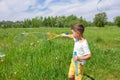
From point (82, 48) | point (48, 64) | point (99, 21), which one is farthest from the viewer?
point (99, 21)

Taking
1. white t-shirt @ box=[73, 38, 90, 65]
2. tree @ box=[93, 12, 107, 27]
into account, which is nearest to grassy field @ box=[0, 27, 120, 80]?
white t-shirt @ box=[73, 38, 90, 65]

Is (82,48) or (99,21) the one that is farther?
(99,21)

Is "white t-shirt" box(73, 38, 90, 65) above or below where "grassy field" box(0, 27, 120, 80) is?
above

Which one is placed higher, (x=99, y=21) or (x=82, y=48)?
(x=82, y=48)

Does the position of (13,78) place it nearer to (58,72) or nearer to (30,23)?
(58,72)

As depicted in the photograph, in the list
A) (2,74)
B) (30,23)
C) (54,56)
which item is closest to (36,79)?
(2,74)

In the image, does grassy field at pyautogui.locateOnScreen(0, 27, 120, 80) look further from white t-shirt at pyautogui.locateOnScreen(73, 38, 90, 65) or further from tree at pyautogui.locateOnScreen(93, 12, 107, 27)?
tree at pyautogui.locateOnScreen(93, 12, 107, 27)

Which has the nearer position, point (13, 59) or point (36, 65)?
point (36, 65)

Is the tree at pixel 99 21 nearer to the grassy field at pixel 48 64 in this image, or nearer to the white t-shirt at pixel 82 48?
the grassy field at pixel 48 64

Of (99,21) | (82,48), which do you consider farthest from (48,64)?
(99,21)

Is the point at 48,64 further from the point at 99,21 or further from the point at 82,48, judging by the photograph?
the point at 99,21

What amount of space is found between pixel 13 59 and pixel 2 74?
4.24 ft

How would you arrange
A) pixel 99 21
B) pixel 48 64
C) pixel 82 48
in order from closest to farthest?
pixel 82 48 → pixel 48 64 → pixel 99 21

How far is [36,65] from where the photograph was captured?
738 centimetres
